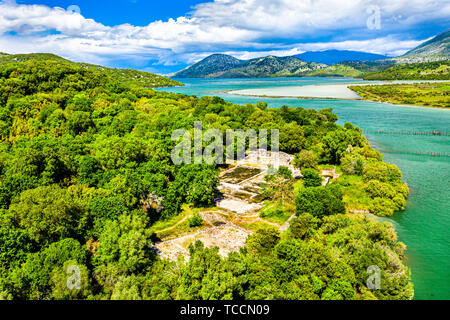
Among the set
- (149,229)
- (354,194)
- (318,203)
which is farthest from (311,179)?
(149,229)

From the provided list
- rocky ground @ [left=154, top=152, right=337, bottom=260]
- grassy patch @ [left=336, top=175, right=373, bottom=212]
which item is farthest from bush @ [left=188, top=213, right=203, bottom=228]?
grassy patch @ [left=336, top=175, right=373, bottom=212]

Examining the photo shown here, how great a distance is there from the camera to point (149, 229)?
23.9m

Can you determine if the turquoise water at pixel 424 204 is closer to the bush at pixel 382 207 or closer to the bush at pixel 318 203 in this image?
the bush at pixel 382 207

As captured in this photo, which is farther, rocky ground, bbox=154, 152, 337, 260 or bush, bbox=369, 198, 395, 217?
bush, bbox=369, 198, 395, 217

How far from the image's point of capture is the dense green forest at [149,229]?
15.6 meters

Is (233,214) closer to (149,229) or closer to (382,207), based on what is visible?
(149,229)

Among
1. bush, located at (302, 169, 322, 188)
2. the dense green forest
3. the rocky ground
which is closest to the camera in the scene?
the dense green forest

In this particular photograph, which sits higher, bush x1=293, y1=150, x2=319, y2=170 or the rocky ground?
bush x1=293, y1=150, x2=319, y2=170

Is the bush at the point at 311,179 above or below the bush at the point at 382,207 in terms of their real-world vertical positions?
above

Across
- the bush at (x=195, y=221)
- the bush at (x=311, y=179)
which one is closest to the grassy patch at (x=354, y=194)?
the bush at (x=311, y=179)

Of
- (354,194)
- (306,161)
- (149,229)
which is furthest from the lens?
(306,161)

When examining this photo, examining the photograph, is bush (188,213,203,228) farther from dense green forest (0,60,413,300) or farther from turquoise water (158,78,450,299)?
turquoise water (158,78,450,299)

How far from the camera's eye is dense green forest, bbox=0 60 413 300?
51.1 feet
